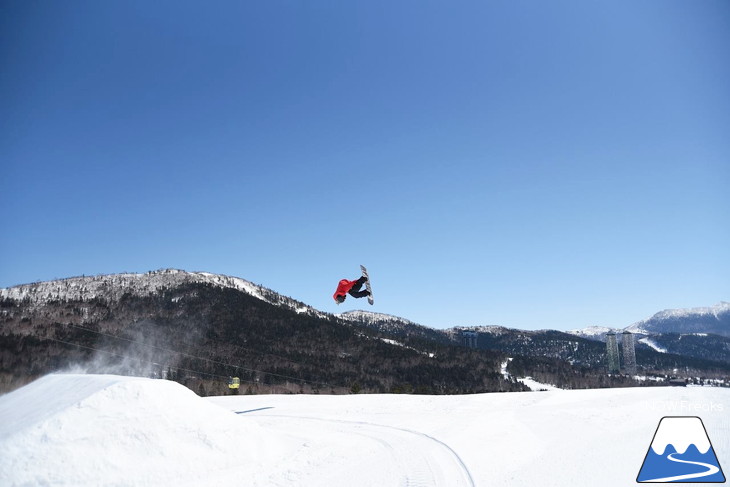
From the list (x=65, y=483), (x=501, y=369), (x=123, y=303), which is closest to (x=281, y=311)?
(x=123, y=303)

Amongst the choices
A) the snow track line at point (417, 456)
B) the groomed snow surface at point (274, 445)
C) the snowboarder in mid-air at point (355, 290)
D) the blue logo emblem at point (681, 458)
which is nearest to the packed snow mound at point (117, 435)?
the groomed snow surface at point (274, 445)

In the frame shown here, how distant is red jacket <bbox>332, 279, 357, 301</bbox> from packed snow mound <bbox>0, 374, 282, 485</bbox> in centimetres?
1710

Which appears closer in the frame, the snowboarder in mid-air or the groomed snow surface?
the groomed snow surface

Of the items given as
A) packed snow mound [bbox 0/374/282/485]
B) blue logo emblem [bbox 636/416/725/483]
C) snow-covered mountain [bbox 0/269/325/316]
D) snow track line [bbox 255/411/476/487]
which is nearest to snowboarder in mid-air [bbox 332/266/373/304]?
snow track line [bbox 255/411/476/487]

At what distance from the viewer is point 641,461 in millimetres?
13523

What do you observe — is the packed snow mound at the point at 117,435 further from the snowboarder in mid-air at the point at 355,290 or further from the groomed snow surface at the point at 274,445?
the snowboarder in mid-air at the point at 355,290

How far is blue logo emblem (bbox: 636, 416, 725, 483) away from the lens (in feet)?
39.7

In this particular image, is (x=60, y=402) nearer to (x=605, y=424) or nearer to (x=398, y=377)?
(x=605, y=424)

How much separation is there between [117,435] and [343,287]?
2222 cm

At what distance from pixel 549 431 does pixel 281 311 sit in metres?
162

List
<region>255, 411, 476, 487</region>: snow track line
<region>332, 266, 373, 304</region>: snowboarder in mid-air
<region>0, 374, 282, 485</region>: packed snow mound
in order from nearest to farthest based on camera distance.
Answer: <region>0, 374, 282, 485</region>: packed snow mound
<region>255, 411, 476, 487</region>: snow track line
<region>332, 266, 373, 304</region>: snowboarder in mid-air

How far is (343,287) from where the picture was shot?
34.3 metres

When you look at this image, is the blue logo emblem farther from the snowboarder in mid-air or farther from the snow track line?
the snowboarder in mid-air

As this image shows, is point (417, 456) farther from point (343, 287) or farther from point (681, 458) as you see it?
point (343, 287)
